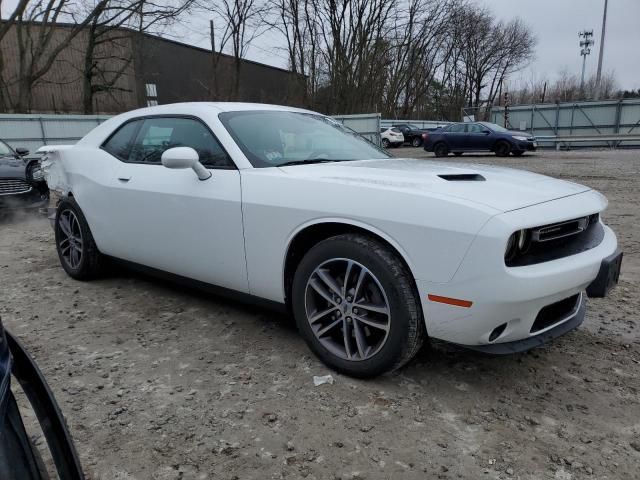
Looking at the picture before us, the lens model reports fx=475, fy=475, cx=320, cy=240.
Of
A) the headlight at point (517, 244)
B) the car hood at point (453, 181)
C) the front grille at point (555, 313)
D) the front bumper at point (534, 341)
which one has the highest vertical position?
the car hood at point (453, 181)

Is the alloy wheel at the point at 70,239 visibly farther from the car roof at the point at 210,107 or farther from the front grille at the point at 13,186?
the front grille at the point at 13,186

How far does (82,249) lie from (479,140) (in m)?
16.8

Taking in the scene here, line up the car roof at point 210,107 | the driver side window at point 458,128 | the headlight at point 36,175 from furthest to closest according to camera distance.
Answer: the driver side window at point 458,128
the headlight at point 36,175
the car roof at point 210,107

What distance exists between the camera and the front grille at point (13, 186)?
739 centimetres

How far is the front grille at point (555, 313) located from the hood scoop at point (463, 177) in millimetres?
729

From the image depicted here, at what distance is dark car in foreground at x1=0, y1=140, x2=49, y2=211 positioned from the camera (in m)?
7.40

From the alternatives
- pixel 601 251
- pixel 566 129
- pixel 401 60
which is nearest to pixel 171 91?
pixel 401 60

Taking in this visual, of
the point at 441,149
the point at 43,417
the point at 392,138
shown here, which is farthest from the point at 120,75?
the point at 43,417

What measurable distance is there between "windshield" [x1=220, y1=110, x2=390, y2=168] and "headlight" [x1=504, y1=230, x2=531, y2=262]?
54.6 inches

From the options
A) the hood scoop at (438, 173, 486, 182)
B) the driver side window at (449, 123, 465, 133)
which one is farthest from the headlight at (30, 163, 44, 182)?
the driver side window at (449, 123, 465, 133)

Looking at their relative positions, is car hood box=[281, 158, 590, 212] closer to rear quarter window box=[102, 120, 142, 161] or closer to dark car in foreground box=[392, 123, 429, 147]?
rear quarter window box=[102, 120, 142, 161]

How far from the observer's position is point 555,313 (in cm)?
234

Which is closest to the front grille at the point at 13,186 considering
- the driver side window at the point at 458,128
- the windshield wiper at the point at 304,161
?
the windshield wiper at the point at 304,161

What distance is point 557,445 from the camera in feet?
6.56
